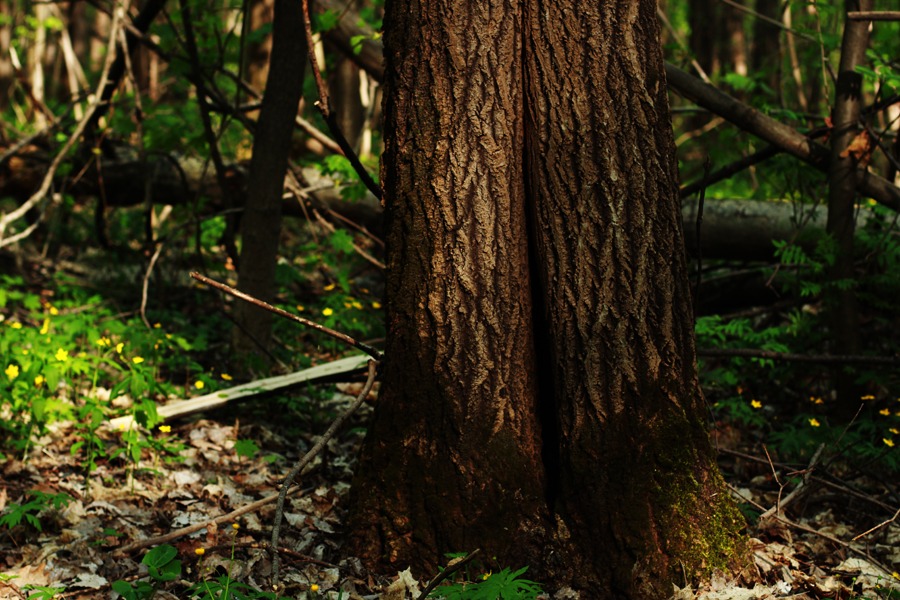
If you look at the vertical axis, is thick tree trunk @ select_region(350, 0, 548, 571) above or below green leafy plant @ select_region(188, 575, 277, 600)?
above

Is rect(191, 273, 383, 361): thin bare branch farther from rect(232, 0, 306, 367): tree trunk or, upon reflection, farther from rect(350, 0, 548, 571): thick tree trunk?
rect(232, 0, 306, 367): tree trunk

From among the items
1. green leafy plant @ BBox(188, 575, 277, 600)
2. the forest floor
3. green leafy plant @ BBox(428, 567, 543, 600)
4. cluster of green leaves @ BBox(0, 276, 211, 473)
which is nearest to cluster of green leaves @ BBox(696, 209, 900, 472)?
the forest floor

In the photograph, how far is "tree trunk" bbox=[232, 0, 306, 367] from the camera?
14.5ft

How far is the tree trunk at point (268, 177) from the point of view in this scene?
14.5ft

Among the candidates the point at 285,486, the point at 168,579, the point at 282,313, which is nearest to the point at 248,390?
the point at 282,313

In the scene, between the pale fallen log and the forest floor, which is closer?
the forest floor

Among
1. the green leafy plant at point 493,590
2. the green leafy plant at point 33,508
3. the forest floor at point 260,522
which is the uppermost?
the green leafy plant at point 493,590

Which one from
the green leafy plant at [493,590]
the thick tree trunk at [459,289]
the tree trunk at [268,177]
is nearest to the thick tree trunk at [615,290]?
the thick tree trunk at [459,289]

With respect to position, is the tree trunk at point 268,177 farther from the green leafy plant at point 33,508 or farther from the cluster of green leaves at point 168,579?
the cluster of green leaves at point 168,579

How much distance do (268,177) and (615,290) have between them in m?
2.62

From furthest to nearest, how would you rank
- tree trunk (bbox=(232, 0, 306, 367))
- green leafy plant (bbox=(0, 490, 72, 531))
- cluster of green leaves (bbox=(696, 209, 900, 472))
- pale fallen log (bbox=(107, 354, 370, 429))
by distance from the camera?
tree trunk (bbox=(232, 0, 306, 367)) → pale fallen log (bbox=(107, 354, 370, 429)) → cluster of green leaves (bbox=(696, 209, 900, 472)) → green leafy plant (bbox=(0, 490, 72, 531))

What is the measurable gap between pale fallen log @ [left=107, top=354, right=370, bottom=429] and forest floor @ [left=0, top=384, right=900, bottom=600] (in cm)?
12

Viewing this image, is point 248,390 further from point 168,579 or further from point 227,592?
point 227,592

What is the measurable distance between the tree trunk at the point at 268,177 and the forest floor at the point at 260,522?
67 cm
